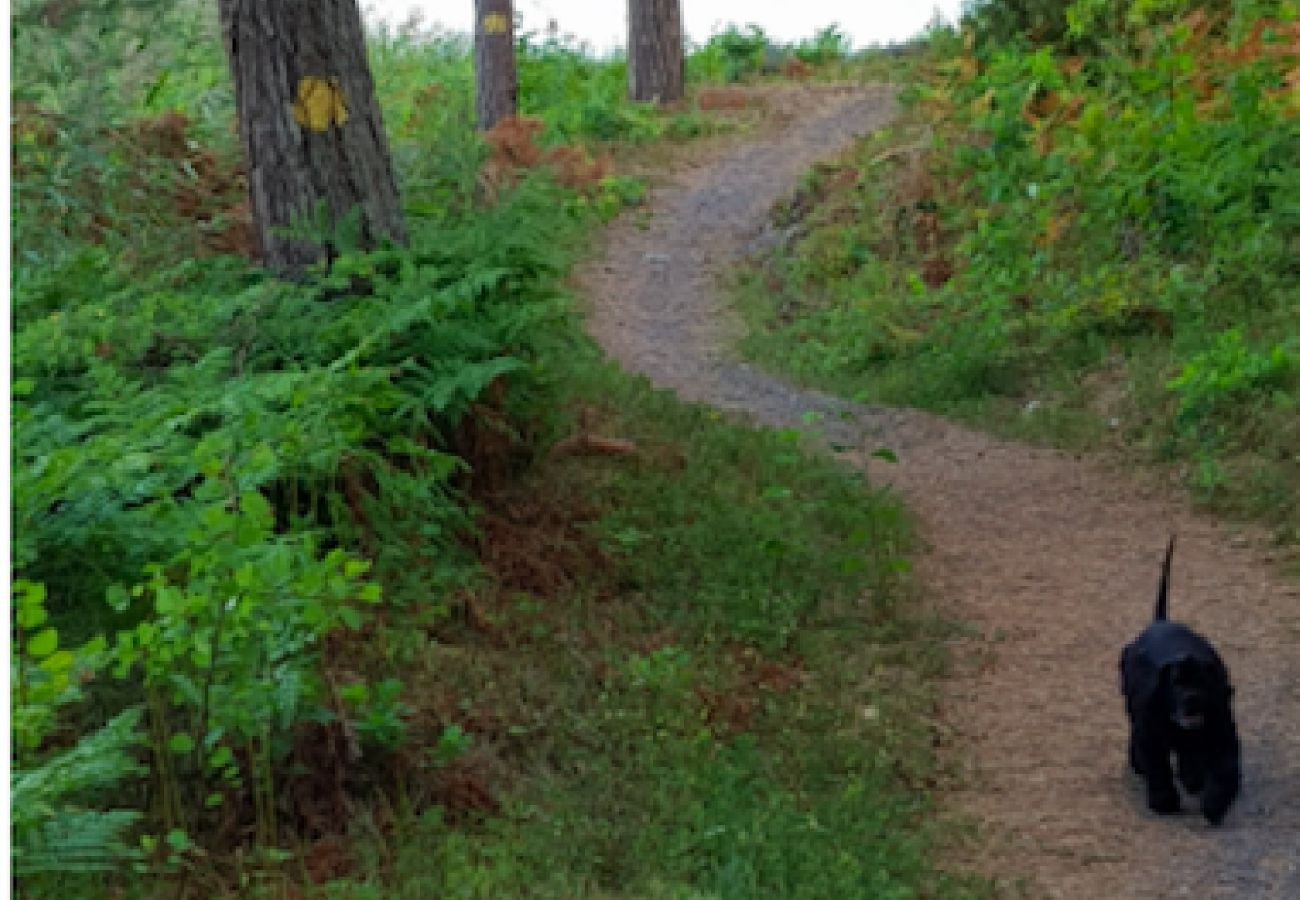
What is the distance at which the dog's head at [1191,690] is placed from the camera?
629 cm

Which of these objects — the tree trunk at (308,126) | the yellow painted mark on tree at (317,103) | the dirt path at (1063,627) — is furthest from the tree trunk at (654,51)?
the yellow painted mark on tree at (317,103)

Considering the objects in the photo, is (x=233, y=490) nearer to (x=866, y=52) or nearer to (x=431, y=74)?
(x=431, y=74)

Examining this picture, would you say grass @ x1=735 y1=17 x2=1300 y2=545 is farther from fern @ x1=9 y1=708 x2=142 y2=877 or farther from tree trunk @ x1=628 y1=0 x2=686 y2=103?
fern @ x1=9 y1=708 x2=142 y2=877

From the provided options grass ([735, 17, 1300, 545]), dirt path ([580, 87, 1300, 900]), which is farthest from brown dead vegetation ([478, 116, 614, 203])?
dirt path ([580, 87, 1300, 900])

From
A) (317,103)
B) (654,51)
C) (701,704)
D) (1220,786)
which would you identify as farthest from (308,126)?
(654,51)

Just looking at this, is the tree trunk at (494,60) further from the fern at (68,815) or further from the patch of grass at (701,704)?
the fern at (68,815)

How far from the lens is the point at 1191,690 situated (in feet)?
20.7

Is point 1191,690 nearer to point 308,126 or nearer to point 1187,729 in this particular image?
point 1187,729

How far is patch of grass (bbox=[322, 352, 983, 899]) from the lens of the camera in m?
5.73

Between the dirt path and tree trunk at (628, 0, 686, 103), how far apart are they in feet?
33.0

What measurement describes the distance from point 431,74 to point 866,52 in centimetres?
756

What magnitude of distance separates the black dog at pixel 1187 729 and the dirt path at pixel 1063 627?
0.12m

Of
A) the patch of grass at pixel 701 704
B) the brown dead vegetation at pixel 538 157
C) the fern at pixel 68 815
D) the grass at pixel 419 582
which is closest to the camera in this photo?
the fern at pixel 68 815

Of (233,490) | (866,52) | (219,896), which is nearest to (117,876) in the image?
(219,896)
